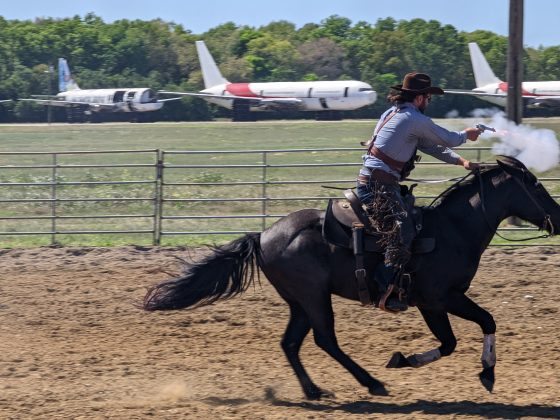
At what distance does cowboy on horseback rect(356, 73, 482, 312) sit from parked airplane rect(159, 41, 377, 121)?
35078 mm

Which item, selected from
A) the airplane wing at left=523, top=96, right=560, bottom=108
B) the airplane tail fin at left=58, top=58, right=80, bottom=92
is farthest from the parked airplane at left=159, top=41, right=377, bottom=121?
the airplane wing at left=523, top=96, right=560, bottom=108

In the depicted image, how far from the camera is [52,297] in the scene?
955 centimetres

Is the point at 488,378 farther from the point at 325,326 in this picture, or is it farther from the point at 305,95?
the point at 305,95

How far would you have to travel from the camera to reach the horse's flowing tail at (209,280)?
6.71 meters

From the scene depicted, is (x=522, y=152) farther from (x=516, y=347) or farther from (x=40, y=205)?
(x=40, y=205)

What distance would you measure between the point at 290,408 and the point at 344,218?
1317mm

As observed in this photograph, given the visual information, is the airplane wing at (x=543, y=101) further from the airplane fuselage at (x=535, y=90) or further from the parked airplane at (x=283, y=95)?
the parked airplane at (x=283, y=95)

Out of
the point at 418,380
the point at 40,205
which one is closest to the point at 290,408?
the point at 418,380

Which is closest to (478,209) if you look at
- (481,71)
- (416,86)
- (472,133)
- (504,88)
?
(472,133)

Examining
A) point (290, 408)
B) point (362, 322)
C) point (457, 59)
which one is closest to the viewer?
point (290, 408)

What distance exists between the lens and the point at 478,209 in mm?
6516

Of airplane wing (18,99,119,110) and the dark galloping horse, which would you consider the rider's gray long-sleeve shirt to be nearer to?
the dark galloping horse

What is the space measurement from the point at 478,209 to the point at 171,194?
40.6 ft

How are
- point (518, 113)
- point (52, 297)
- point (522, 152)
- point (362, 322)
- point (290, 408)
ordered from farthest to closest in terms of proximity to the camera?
point (518, 113), point (52, 297), point (362, 322), point (522, 152), point (290, 408)
